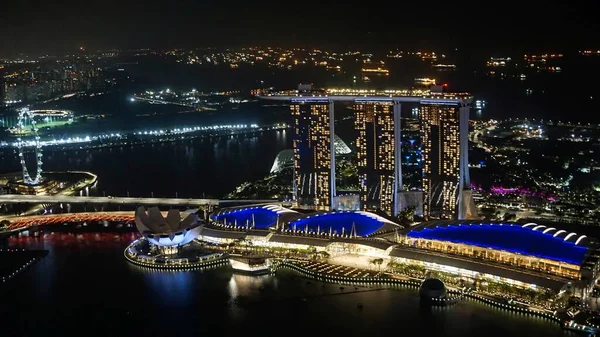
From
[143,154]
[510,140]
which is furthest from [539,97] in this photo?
[143,154]

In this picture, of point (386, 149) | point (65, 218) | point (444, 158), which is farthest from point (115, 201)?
point (444, 158)

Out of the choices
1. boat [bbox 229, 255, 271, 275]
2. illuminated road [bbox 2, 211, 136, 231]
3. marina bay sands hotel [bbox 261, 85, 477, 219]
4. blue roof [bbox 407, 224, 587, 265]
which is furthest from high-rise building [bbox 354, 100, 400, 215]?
illuminated road [bbox 2, 211, 136, 231]

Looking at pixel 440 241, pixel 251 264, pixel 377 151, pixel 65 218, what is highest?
pixel 377 151

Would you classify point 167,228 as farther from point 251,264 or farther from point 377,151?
point 377,151

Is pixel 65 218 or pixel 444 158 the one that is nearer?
pixel 444 158

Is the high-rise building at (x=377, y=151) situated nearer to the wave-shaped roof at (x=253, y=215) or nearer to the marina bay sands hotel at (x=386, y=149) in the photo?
the marina bay sands hotel at (x=386, y=149)

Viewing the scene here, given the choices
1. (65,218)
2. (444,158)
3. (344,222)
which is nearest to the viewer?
(344,222)

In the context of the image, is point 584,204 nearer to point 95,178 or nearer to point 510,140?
point 510,140

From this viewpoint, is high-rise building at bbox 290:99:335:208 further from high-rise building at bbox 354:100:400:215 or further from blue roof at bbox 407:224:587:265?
blue roof at bbox 407:224:587:265

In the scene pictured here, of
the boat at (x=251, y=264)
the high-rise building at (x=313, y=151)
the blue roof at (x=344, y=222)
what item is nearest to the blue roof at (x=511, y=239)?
the blue roof at (x=344, y=222)
